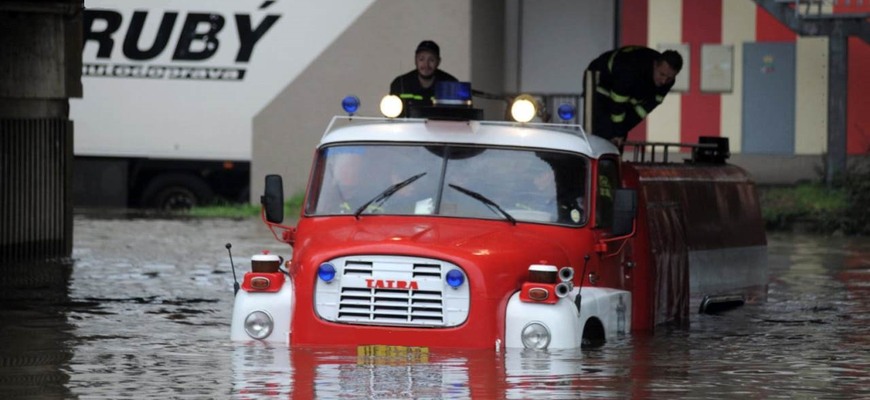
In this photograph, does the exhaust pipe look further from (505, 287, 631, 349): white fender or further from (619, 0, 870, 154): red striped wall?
(619, 0, 870, 154): red striped wall

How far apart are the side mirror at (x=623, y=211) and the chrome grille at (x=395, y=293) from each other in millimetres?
1369

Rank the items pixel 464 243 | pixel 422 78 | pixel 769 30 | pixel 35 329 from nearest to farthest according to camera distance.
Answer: pixel 464 243
pixel 35 329
pixel 422 78
pixel 769 30

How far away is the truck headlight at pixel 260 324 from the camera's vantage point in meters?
11.6

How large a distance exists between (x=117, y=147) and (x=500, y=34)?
265 inches

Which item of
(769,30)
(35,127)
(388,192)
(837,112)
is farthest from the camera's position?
(769,30)

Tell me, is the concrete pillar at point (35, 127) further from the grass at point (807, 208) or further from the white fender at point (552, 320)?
the white fender at point (552, 320)

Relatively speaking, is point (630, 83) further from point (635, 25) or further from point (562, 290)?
point (635, 25)

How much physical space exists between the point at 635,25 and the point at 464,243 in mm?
20579

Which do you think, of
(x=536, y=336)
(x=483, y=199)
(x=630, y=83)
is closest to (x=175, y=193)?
(x=630, y=83)

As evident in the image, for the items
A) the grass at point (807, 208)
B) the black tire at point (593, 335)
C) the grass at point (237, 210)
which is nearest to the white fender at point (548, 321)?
the black tire at point (593, 335)

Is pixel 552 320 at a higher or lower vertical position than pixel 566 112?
lower

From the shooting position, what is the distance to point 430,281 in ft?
37.1

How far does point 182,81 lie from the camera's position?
31.3m

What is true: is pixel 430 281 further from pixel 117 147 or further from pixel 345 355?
pixel 117 147
